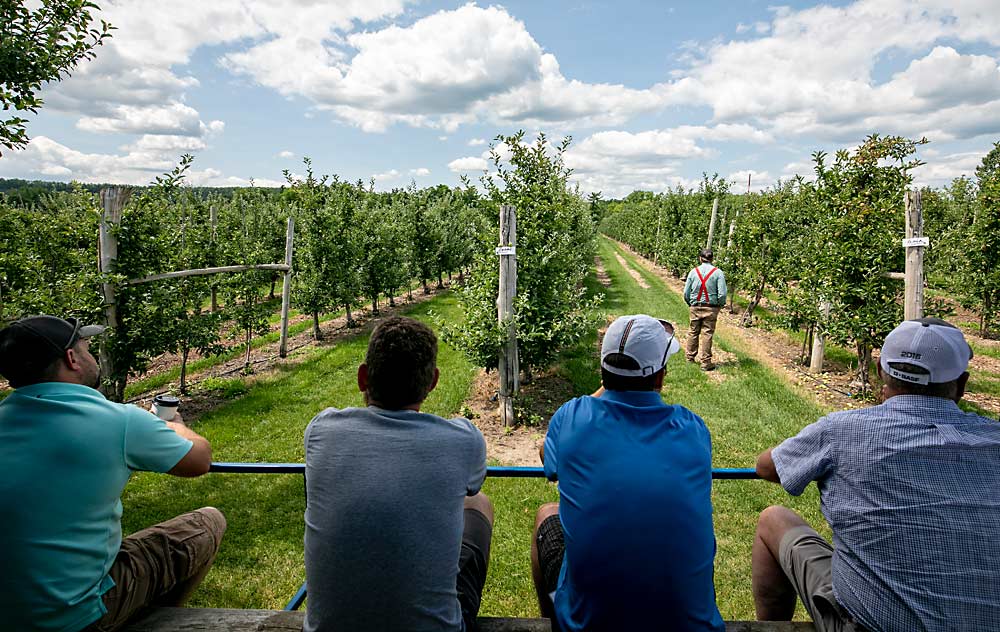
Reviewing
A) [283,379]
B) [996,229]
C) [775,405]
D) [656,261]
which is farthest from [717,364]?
[656,261]

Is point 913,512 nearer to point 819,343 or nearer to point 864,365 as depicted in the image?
point 864,365

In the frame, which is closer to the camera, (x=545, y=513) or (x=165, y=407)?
(x=165, y=407)

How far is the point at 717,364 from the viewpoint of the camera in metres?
10.1

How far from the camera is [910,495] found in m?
1.86

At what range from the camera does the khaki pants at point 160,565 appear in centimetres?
227

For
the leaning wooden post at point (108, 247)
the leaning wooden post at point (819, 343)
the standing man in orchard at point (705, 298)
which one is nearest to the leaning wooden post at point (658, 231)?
the standing man in orchard at point (705, 298)

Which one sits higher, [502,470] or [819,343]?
[819,343]

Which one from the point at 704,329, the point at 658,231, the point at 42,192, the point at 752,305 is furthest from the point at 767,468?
the point at 42,192

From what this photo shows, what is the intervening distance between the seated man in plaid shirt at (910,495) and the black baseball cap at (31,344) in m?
3.10

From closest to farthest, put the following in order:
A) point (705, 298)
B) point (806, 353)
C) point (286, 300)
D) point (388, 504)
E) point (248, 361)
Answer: point (388, 504) < point (705, 298) < point (248, 361) < point (806, 353) < point (286, 300)

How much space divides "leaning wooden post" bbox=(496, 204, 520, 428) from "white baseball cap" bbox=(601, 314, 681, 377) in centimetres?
457

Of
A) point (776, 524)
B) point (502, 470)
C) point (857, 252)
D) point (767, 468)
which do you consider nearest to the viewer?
point (767, 468)

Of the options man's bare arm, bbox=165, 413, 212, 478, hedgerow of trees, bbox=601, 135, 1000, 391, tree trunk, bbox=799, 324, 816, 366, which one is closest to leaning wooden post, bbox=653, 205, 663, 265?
hedgerow of trees, bbox=601, 135, 1000, 391

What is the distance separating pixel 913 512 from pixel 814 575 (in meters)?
0.68
